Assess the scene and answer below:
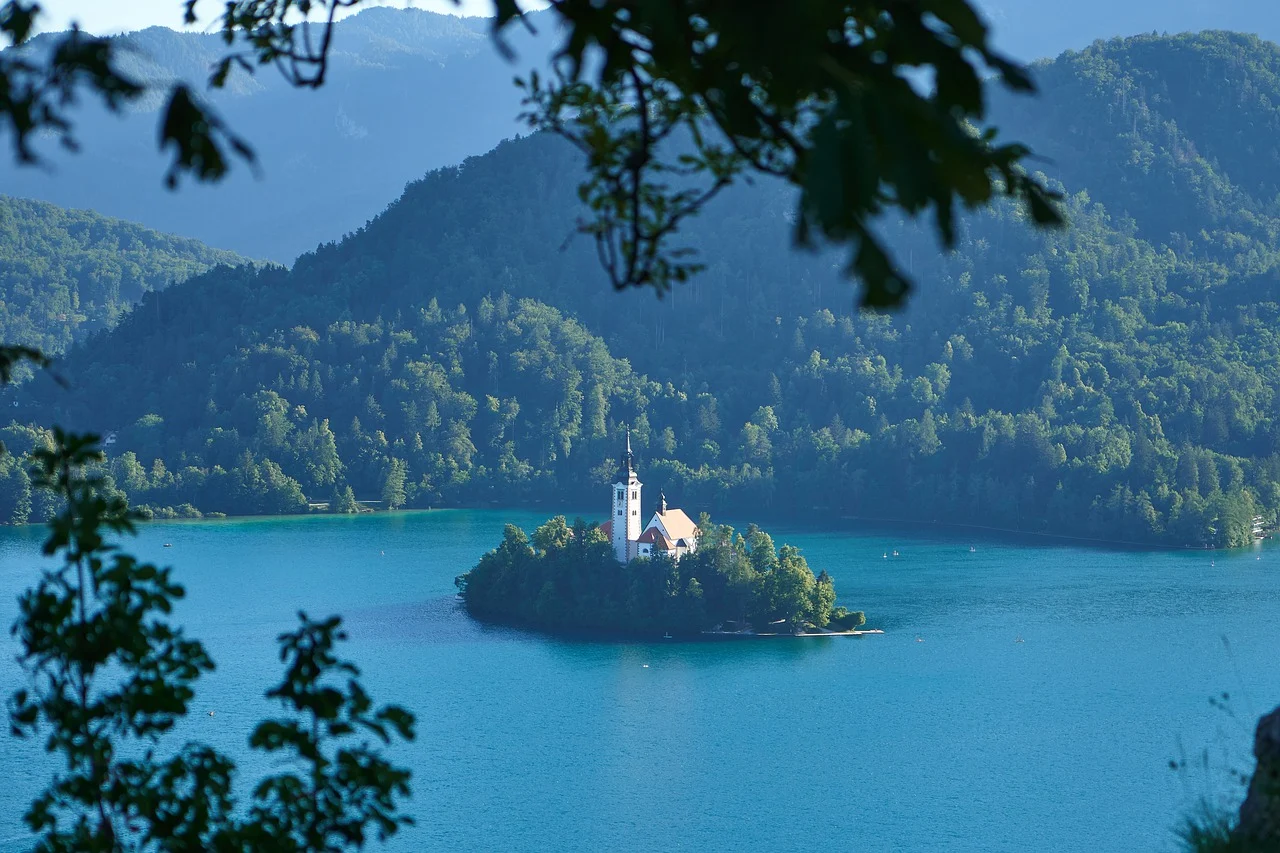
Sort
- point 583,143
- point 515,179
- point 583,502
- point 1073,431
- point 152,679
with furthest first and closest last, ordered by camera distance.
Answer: point 515,179, point 583,502, point 1073,431, point 152,679, point 583,143

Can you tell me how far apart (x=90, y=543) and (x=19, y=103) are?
0.89 m

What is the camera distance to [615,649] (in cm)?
2981

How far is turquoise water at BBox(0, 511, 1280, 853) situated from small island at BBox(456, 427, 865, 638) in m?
0.82

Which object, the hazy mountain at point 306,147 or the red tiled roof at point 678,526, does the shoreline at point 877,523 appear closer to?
the red tiled roof at point 678,526

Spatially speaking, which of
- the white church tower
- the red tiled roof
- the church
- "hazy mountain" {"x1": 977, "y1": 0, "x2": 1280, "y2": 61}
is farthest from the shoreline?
"hazy mountain" {"x1": 977, "y1": 0, "x2": 1280, "y2": 61}

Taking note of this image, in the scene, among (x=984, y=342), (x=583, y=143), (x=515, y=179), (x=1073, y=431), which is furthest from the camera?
(x=515, y=179)

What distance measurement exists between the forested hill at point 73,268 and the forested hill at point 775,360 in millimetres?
8311

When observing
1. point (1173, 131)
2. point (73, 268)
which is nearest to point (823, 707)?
point (1173, 131)

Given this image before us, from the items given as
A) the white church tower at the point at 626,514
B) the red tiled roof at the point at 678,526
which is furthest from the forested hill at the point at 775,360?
the white church tower at the point at 626,514

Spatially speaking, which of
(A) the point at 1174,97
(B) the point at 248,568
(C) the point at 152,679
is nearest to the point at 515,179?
(A) the point at 1174,97

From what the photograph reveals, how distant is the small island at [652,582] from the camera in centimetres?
3030

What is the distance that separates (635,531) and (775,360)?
30959mm

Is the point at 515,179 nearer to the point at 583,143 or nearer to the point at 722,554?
the point at 722,554

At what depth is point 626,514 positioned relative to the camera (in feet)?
105
